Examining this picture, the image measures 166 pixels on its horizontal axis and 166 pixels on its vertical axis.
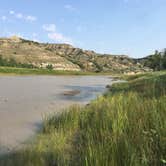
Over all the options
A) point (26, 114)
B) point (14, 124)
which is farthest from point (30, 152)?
point (26, 114)

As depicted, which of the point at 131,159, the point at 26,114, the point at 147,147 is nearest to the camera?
the point at 131,159

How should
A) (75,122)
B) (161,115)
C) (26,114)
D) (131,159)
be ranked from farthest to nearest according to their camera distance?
1. (26,114)
2. (75,122)
3. (161,115)
4. (131,159)

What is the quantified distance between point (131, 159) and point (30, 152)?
3.54 meters

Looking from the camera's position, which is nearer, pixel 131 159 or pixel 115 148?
pixel 131 159

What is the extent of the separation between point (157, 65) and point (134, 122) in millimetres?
101026

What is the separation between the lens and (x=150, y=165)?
4.77m

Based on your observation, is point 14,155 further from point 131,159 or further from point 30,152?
point 131,159

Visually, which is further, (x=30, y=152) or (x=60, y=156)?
(x=30, y=152)

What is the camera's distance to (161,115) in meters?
6.37

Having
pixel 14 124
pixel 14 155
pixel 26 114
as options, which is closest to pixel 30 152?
pixel 14 155

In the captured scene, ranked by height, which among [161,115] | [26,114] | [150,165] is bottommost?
[26,114]

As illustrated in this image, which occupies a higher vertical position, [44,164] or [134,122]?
[134,122]

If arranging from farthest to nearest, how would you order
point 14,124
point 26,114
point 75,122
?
point 26,114 → point 14,124 → point 75,122

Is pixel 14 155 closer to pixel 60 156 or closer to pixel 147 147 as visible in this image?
pixel 60 156
